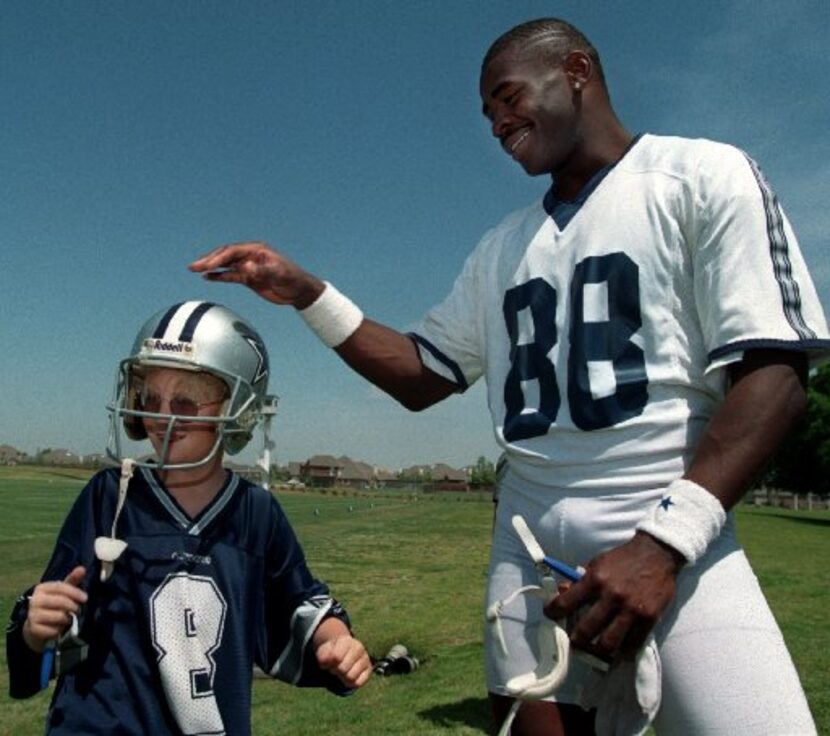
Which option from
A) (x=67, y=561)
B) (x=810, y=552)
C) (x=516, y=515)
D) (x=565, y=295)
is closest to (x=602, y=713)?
(x=516, y=515)

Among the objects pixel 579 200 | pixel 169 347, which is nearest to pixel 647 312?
pixel 579 200

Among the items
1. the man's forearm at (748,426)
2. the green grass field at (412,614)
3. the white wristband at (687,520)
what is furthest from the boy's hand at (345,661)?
the green grass field at (412,614)

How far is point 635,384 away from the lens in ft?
8.79

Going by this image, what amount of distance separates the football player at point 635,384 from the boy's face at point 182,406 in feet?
3.48

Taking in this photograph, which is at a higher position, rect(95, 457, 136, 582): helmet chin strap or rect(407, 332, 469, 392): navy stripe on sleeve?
rect(407, 332, 469, 392): navy stripe on sleeve

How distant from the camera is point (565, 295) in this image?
287cm

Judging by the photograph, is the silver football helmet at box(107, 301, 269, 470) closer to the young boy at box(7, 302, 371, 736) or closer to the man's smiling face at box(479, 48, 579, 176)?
the young boy at box(7, 302, 371, 736)

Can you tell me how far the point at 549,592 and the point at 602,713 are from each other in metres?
0.35

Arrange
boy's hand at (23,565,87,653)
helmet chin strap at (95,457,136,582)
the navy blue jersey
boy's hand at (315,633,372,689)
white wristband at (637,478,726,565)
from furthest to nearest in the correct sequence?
boy's hand at (315,633,372,689) → the navy blue jersey → helmet chin strap at (95,457,136,582) → boy's hand at (23,565,87,653) → white wristband at (637,478,726,565)

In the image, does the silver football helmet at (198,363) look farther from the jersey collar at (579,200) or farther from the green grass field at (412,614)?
the green grass field at (412,614)

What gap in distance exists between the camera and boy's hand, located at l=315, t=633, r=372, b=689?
321cm

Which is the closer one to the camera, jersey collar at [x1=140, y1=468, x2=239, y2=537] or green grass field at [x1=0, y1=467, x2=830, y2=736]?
jersey collar at [x1=140, y1=468, x2=239, y2=537]

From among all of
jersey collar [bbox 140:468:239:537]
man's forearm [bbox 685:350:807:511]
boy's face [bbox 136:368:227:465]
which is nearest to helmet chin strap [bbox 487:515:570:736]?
man's forearm [bbox 685:350:807:511]

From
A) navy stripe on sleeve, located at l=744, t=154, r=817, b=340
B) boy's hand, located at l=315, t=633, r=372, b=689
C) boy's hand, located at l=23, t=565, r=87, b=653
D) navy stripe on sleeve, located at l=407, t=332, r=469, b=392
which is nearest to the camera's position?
navy stripe on sleeve, located at l=744, t=154, r=817, b=340
